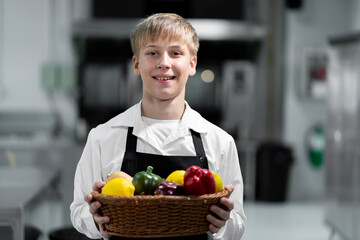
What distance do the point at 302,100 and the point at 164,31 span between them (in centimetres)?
610

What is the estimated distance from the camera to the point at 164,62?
1534 millimetres

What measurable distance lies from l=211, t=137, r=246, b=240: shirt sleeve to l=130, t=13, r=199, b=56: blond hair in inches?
13.3

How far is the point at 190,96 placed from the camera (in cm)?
A: 698

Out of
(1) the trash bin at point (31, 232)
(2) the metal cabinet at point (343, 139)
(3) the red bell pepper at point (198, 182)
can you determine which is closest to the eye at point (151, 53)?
(3) the red bell pepper at point (198, 182)

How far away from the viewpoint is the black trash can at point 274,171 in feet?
23.0

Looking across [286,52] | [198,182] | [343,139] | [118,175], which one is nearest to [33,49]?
[286,52]

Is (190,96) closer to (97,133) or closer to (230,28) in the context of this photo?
(230,28)

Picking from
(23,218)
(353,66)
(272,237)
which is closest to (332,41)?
(353,66)

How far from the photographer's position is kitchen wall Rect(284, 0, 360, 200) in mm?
7414

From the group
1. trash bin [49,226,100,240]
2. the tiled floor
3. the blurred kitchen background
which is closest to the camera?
trash bin [49,226,100,240]

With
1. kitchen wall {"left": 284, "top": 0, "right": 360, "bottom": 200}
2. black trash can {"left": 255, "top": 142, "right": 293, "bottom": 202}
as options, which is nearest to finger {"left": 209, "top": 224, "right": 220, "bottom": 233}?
black trash can {"left": 255, "top": 142, "right": 293, "bottom": 202}

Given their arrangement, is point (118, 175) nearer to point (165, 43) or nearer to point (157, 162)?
point (157, 162)

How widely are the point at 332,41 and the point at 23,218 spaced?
12.3 ft

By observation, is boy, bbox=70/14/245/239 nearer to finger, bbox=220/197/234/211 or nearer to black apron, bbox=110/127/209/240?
black apron, bbox=110/127/209/240
